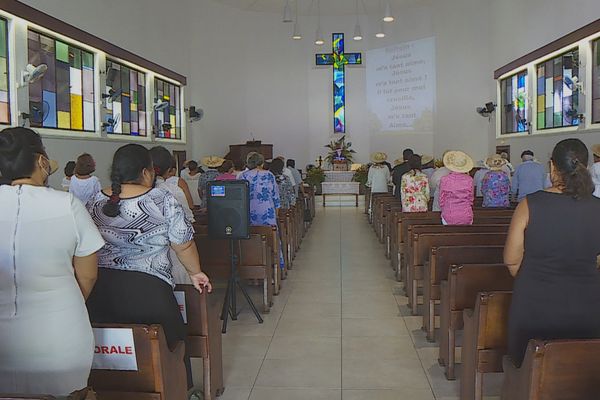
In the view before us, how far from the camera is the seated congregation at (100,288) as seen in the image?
1.97 meters

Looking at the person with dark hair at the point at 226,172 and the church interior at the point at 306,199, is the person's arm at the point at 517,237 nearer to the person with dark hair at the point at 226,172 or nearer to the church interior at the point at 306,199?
the church interior at the point at 306,199

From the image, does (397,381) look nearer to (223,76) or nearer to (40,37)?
(40,37)

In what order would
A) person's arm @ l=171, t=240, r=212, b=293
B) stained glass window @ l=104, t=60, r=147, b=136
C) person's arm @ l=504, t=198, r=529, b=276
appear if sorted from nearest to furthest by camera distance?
person's arm @ l=504, t=198, r=529, b=276
person's arm @ l=171, t=240, r=212, b=293
stained glass window @ l=104, t=60, r=147, b=136

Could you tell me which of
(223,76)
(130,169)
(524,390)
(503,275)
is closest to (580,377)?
(524,390)

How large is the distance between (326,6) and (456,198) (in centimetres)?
1301

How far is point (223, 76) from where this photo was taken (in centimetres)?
1645

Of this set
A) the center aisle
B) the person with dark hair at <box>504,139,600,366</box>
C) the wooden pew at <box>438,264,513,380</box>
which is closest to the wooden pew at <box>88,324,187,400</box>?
the center aisle

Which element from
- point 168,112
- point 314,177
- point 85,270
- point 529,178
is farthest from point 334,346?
point 314,177

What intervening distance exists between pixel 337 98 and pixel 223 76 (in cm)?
371

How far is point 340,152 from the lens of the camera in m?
17.7

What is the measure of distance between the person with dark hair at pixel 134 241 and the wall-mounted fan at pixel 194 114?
12285mm

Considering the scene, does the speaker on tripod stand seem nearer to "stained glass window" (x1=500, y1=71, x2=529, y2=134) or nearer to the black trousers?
the black trousers

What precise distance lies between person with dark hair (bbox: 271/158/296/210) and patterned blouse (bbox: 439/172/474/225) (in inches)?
102

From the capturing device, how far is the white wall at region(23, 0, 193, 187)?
28.3ft
